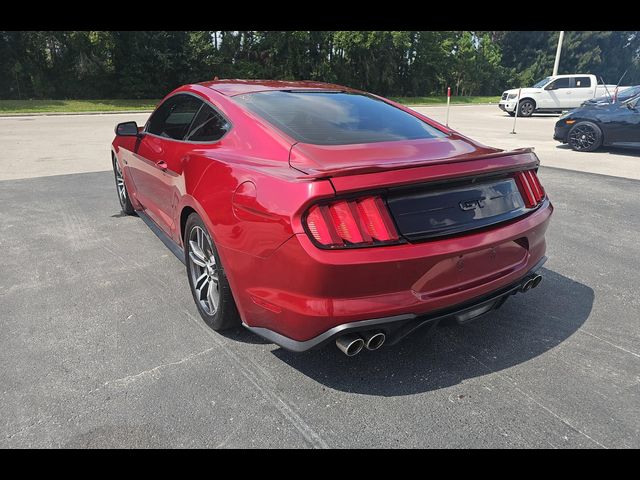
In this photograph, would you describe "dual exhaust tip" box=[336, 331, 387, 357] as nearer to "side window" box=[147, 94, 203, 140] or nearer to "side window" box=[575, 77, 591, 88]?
"side window" box=[147, 94, 203, 140]

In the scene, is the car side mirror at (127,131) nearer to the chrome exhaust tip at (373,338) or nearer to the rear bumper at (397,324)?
the rear bumper at (397,324)

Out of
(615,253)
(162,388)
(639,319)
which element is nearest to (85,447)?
(162,388)

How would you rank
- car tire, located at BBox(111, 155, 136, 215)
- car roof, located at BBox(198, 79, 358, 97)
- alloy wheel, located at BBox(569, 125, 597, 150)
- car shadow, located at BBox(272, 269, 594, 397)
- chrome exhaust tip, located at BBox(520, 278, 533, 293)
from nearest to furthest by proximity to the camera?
car shadow, located at BBox(272, 269, 594, 397) → chrome exhaust tip, located at BBox(520, 278, 533, 293) → car roof, located at BBox(198, 79, 358, 97) → car tire, located at BBox(111, 155, 136, 215) → alloy wheel, located at BBox(569, 125, 597, 150)

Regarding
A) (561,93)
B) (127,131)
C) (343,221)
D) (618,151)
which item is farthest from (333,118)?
(561,93)

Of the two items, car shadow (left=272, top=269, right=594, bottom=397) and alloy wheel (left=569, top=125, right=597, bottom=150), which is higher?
alloy wheel (left=569, top=125, right=597, bottom=150)

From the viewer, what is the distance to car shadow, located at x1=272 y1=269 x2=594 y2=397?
2.43 m

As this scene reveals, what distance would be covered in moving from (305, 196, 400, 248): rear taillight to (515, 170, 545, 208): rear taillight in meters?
1.08

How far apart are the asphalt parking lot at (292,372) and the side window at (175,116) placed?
1.19 metres

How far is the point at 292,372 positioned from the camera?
2.53 m

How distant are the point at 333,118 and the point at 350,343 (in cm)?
154

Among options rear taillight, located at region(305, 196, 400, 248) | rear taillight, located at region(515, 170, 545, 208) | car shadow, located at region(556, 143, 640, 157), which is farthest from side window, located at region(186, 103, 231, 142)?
car shadow, located at region(556, 143, 640, 157)
